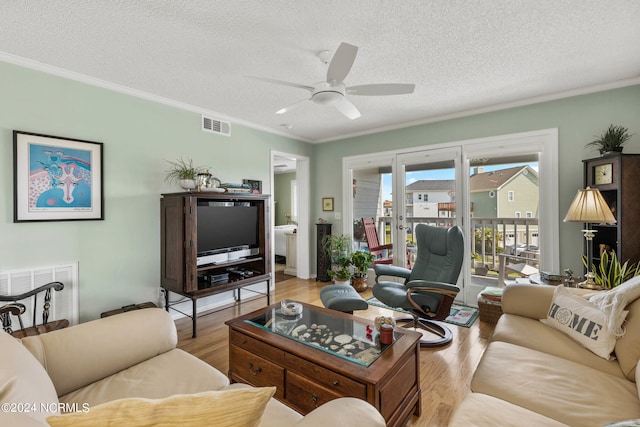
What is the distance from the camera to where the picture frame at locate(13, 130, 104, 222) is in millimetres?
2352

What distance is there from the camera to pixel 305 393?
1.57 meters

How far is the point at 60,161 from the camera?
8.32 ft

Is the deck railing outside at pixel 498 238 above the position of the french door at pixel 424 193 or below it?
below

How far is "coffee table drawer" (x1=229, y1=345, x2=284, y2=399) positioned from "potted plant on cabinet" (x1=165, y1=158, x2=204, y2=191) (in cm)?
186

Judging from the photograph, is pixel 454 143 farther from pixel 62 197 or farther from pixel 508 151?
pixel 62 197

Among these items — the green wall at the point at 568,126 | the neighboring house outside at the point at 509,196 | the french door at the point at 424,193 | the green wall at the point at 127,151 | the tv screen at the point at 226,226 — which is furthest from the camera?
the french door at the point at 424,193

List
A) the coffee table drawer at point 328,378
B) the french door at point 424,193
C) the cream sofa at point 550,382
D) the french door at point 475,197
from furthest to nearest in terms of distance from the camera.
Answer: the french door at point 424,193 → the french door at point 475,197 → the coffee table drawer at point 328,378 → the cream sofa at point 550,382

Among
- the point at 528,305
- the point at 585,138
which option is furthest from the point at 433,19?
the point at 585,138

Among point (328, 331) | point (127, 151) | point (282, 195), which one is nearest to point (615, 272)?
point (328, 331)

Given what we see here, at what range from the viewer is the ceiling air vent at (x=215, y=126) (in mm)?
3602

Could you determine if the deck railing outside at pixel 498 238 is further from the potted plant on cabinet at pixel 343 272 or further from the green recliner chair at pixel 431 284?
the potted plant on cabinet at pixel 343 272

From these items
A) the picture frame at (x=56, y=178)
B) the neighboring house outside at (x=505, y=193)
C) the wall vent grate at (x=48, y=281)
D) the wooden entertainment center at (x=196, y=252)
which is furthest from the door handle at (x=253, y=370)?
the neighboring house outside at (x=505, y=193)

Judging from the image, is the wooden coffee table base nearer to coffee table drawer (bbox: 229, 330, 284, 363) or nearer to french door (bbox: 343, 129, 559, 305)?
coffee table drawer (bbox: 229, 330, 284, 363)

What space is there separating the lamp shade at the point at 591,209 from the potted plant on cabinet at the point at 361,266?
245 centimetres
